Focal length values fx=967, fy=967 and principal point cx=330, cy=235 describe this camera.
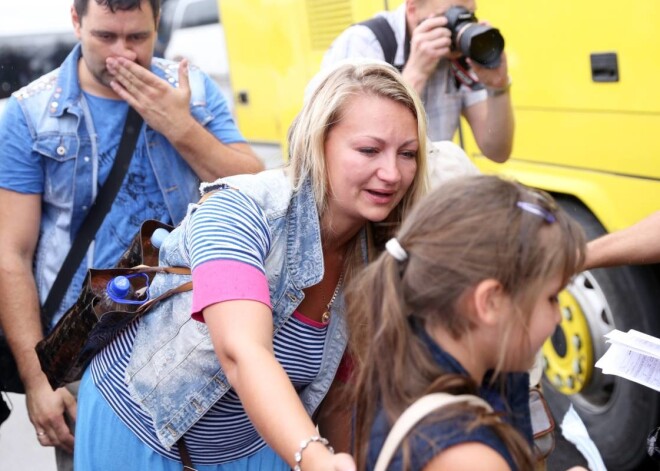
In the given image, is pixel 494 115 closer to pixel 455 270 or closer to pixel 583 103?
pixel 583 103

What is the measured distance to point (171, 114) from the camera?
2844mm

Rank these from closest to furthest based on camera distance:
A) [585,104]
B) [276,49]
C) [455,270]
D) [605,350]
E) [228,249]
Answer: [455,270]
[228,249]
[585,104]
[605,350]
[276,49]

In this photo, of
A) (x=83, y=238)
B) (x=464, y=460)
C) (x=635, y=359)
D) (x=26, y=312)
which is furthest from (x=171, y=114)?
(x=464, y=460)

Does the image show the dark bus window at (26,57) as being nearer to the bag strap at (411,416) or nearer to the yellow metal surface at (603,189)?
the yellow metal surface at (603,189)

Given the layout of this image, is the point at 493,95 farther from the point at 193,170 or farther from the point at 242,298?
the point at 242,298

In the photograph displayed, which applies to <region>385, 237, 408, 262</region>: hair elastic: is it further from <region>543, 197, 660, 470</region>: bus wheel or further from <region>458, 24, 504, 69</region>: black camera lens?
<region>543, 197, 660, 470</region>: bus wheel

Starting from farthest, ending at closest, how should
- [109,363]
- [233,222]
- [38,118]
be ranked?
1. [38,118]
2. [109,363]
3. [233,222]

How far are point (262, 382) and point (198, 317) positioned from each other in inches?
10.0

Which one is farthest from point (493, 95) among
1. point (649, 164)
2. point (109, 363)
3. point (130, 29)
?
point (109, 363)

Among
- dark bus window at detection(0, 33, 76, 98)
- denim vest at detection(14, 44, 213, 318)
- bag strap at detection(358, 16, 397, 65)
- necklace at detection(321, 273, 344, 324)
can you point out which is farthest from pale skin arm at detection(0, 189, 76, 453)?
dark bus window at detection(0, 33, 76, 98)

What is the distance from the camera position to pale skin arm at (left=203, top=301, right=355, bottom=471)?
1599mm

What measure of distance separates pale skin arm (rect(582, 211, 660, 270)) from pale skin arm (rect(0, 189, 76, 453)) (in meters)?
1.48

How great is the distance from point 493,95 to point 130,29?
1.16m

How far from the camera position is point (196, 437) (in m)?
2.20
